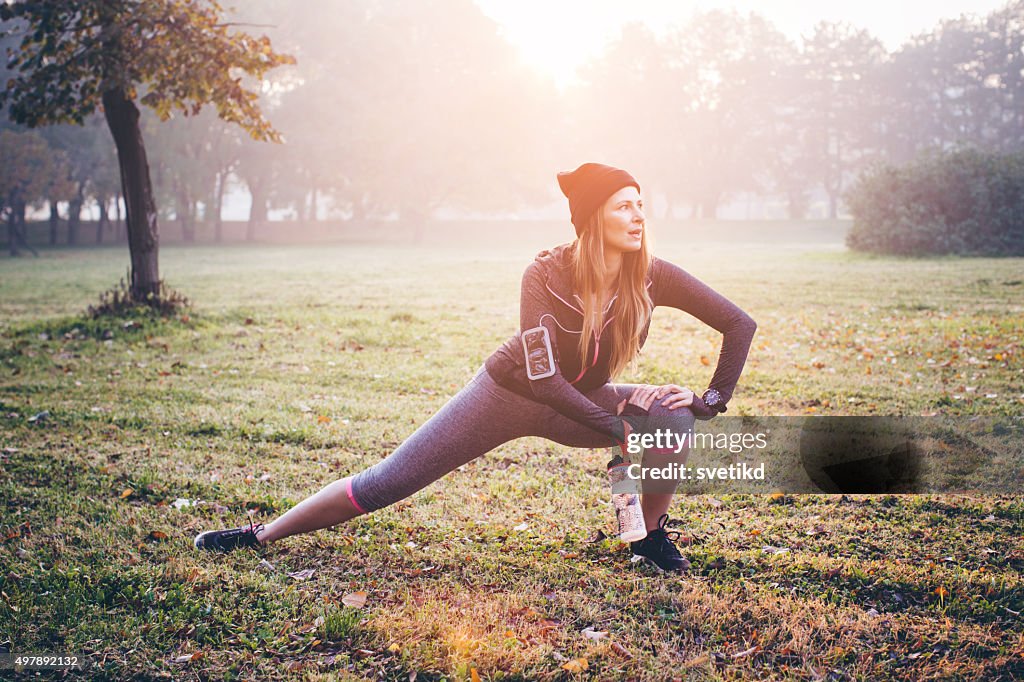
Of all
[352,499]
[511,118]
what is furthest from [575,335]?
[511,118]

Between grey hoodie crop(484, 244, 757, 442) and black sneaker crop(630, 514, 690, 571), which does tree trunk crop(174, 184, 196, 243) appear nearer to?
grey hoodie crop(484, 244, 757, 442)

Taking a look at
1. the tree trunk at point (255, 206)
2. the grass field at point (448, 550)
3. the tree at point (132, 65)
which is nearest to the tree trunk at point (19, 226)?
the tree trunk at point (255, 206)

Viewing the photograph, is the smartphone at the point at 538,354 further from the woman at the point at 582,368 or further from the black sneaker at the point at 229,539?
the black sneaker at the point at 229,539

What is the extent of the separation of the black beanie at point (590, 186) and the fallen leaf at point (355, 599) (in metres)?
1.91

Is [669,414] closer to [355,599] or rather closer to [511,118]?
[355,599]

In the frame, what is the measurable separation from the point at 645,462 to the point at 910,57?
62.2 meters

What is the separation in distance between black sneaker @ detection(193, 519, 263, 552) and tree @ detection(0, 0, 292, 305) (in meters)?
8.23

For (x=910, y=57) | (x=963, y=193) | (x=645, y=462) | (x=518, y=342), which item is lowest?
(x=645, y=462)

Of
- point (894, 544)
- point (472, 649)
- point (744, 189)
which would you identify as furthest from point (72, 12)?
point (744, 189)

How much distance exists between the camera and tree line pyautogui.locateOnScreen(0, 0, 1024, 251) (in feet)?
144

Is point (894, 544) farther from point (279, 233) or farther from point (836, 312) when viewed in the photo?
point (279, 233)

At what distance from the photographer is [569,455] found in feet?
18.4

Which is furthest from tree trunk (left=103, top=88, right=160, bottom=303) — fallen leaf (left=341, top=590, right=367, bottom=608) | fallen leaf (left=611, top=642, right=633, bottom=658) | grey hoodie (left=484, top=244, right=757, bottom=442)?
fallen leaf (left=611, top=642, right=633, bottom=658)

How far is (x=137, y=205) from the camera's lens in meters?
11.6
